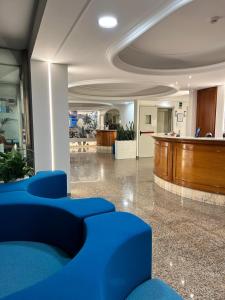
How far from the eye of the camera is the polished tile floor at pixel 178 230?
206 cm

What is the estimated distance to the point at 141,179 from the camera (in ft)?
20.1

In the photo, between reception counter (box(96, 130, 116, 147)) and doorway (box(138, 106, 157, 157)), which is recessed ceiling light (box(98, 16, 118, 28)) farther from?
reception counter (box(96, 130, 116, 147))

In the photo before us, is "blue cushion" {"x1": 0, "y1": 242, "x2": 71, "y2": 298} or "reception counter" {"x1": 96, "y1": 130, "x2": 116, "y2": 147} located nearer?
"blue cushion" {"x1": 0, "y1": 242, "x2": 71, "y2": 298}

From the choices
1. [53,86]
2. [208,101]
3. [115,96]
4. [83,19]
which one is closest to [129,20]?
[83,19]

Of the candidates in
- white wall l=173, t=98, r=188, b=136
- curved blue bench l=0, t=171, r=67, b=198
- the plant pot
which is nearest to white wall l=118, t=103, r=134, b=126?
the plant pot

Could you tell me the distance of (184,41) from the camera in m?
4.03

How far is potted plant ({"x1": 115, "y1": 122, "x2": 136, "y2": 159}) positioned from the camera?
957 centimetres

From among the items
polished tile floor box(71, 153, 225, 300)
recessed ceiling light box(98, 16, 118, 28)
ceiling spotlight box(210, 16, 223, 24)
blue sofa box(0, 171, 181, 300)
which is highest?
ceiling spotlight box(210, 16, 223, 24)

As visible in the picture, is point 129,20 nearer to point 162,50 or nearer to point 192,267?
point 162,50

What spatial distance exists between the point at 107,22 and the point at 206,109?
5.61m

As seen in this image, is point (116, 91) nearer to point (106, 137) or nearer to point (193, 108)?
point (193, 108)

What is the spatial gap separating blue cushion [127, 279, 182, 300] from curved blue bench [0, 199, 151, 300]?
0.03m

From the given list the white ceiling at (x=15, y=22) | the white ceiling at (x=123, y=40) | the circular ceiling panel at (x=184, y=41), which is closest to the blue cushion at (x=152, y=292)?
the white ceiling at (x=123, y=40)

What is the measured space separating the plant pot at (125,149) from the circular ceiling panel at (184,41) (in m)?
4.81
